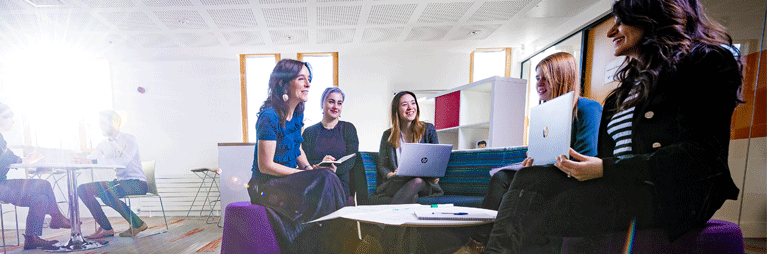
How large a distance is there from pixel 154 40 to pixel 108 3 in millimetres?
1046

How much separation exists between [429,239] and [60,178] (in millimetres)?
3128

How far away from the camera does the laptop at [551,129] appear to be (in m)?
0.85

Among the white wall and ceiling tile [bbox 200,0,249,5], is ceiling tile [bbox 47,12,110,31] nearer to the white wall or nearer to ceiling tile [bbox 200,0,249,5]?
the white wall

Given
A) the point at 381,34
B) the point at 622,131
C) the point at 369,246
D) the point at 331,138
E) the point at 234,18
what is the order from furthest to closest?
the point at 381,34 < the point at 234,18 < the point at 331,138 < the point at 369,246 < the point at 622,131

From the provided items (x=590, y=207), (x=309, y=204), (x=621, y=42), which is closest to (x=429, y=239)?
(x=309, y=204)

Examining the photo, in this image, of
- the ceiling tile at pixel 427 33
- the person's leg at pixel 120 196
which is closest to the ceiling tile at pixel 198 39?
the person's leg at pixel 120 196

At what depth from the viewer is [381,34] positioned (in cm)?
403

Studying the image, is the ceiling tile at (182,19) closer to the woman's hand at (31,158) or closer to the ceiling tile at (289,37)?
the ceiling tile at (289,37)

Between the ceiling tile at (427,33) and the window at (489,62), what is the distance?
39.3 inches

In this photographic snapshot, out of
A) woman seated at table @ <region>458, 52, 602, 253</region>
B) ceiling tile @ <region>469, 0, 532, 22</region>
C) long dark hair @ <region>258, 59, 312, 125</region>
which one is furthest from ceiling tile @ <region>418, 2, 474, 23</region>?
long dark hair @ <region>258, 59, 312, 125</region>

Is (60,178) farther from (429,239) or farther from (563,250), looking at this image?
(563,250)

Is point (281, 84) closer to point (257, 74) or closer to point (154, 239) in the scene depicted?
point (154, 239)

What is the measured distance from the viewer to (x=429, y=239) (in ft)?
6.13

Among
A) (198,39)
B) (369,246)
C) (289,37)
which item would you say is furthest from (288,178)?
(198,39)
